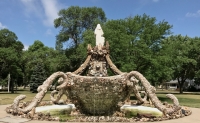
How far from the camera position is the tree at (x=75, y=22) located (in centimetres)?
3969

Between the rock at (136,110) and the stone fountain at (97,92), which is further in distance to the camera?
the rock at (136,110)

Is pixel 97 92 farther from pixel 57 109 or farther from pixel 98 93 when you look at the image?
pixel 57 109

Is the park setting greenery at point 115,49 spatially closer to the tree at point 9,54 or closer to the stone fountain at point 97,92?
the tree at point 9,54

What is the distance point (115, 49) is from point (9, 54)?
19989mm

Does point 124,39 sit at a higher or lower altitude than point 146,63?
higher

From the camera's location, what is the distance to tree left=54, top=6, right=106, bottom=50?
3969 cm

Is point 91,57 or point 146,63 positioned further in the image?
point 146,63

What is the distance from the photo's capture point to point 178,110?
1112 centimetres

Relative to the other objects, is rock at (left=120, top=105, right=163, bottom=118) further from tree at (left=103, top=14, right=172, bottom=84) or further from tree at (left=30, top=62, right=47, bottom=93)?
tree at (left=30, top=62, right=47, bottom=93)

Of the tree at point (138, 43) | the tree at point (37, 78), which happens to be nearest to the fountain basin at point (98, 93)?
the tree at point (138, 43)

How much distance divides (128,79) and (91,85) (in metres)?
2.07

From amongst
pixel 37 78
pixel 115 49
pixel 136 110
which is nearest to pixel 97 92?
pixel 136 110

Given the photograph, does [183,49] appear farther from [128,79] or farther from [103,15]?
[128,79]

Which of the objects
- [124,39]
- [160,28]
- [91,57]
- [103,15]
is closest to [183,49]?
[103,15]
